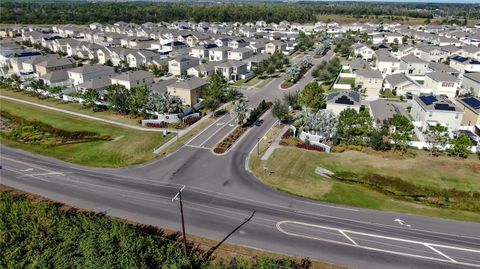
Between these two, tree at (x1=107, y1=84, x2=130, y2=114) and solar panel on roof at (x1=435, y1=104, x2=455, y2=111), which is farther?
tree at (x1=107, y1=84, x2=130, y2=114)

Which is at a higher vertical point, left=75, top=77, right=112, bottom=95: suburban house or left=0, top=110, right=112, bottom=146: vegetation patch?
left=75, top=77, right=112, bottom=95: suburban house

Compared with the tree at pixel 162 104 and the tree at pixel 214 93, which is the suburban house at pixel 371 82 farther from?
the tree at pixel 162 104

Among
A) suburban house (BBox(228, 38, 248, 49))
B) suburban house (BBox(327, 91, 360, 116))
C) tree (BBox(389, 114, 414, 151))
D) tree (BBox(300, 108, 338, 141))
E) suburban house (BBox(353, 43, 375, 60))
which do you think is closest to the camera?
tree (BBox(389, 114, 414, 151))

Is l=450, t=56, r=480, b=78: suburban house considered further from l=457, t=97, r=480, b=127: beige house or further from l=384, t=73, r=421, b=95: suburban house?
l=457, t=97, r=480, b=127: beige house

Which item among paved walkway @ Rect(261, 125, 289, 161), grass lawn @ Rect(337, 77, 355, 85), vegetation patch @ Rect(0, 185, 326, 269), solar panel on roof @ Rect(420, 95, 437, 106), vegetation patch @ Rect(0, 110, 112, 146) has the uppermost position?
solar panel on roof @ Rect(420, 95, 437, 106)

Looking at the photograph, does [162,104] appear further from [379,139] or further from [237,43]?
[237,43]

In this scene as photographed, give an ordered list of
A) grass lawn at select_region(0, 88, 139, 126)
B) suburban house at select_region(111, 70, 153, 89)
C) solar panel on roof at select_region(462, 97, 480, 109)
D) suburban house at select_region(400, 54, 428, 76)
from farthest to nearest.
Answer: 1. suburban house at select_region(400, 54, 428, 76)
2. suburban house at select_region(111, 70, 153, 89)
3. grass lawn at select_region(0, 88, 139, 126)
4. solar panel on roof at select_region(462, 97, 480, 109)

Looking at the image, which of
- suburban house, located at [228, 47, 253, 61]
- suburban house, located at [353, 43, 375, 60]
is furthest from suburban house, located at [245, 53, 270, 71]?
suburban house, located at [353, 43, 375, 60]
